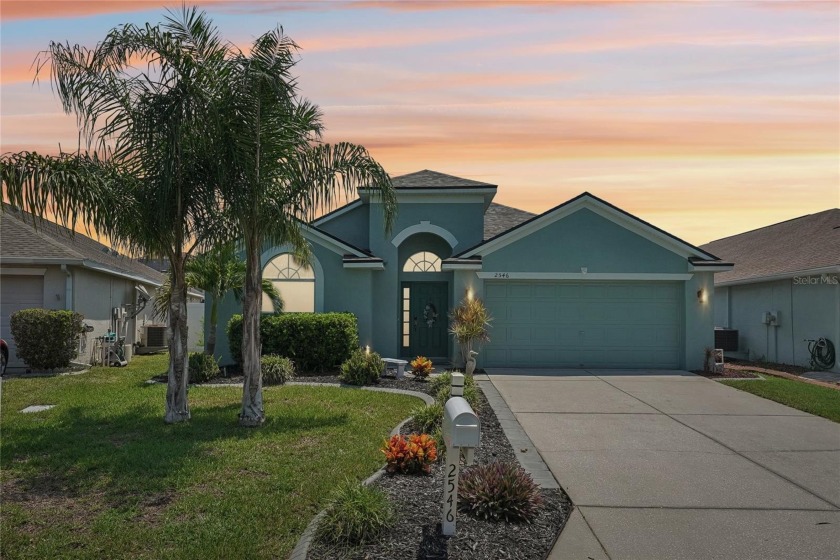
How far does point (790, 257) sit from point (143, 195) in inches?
725

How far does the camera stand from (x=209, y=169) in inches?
364

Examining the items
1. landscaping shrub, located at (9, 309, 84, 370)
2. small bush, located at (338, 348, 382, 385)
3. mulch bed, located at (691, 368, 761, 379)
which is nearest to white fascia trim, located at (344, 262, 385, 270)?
small bush, located at (338, 348, 382, 385)

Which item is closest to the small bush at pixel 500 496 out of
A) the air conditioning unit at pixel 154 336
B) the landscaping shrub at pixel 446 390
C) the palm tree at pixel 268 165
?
the landscaping shrub at pixel 446 390

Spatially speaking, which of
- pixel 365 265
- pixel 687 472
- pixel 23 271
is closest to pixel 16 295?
pixel 23 271

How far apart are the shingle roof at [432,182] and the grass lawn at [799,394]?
8228mm

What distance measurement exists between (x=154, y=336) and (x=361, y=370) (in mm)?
12613

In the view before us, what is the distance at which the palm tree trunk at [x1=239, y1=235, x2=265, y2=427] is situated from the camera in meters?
9.45

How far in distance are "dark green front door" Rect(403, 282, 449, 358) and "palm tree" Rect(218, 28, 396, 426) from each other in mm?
8458

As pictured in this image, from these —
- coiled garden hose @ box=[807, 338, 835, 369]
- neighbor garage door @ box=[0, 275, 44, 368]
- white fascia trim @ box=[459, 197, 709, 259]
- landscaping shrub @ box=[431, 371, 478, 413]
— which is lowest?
landscaping shrub @ box=[431, 371, 478, 413]

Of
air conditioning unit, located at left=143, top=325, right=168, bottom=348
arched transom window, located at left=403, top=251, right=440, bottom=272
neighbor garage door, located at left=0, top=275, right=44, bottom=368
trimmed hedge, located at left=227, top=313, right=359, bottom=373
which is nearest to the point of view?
trimmed hedge, located at left=227, top=313, right=359, bottom=373

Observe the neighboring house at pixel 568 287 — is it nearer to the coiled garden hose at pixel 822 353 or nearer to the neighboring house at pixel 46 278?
the coiled garden hose at pixel 822 353

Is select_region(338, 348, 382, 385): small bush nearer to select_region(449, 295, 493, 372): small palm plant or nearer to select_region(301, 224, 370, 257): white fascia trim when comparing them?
select_region(449, 295, 493, 372): small palm plant

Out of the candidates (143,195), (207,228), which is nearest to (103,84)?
(143,195)

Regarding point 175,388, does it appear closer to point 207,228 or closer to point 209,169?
point 207,228
